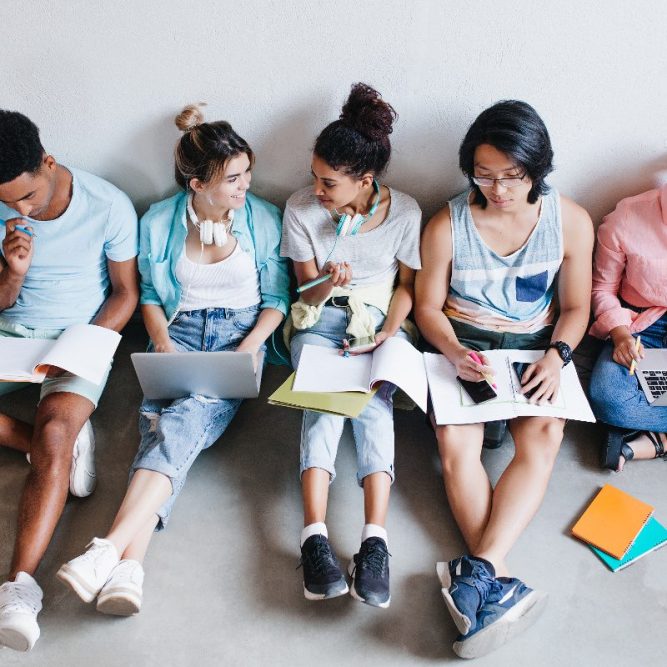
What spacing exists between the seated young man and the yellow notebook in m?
0.60

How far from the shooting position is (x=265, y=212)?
2.11 m

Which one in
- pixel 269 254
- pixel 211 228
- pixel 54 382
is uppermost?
pixel 211 228

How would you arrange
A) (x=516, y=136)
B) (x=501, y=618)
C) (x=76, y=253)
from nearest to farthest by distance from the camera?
(x=501, y=618)
(x=516, y=136)
(x=76, y=253)

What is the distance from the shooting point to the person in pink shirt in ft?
6.49

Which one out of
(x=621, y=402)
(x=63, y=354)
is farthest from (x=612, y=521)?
(x=63, y=354)

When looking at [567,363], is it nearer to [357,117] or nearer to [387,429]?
[387,429]

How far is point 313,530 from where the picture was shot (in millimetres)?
1716

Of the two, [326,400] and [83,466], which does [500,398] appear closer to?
[326,400]

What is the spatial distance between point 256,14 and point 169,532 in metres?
1.47

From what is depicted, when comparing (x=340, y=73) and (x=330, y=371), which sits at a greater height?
(x=340, y=73)

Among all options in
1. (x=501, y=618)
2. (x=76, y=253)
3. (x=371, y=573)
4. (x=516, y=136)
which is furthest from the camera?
(x=76, y=253)

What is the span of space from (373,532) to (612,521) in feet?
2.28

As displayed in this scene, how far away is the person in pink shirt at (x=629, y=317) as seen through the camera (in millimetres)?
1979

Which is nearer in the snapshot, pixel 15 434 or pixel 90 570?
pixel 90 570
